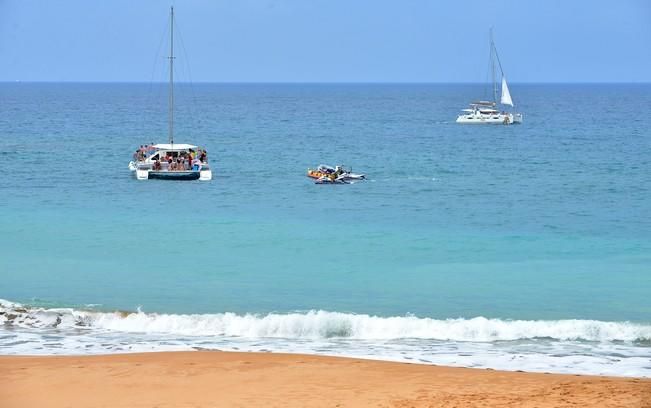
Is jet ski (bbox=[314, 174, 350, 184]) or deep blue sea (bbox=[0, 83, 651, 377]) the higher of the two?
jet ski (bbox=[314, 174, 350, 184])

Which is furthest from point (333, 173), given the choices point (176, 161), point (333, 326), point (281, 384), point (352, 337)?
point (281, 384)

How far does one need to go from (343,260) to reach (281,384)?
1329 centimetres

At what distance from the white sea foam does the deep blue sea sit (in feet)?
0.18

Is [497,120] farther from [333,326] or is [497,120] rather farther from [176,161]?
[333,326]

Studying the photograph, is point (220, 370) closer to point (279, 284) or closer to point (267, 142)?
point (279, 284)

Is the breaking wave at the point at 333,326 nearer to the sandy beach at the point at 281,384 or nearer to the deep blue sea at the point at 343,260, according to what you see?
the deep blue sea at the point at 343,260

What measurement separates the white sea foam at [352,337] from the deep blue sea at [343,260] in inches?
2.2

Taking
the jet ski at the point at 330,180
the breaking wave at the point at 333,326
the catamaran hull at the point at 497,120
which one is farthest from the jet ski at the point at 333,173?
the catamaran hull at the point at 497,120

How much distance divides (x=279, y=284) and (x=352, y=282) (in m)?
1.98

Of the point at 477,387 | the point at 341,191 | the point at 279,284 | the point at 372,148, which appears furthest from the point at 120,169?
the point at 477,387

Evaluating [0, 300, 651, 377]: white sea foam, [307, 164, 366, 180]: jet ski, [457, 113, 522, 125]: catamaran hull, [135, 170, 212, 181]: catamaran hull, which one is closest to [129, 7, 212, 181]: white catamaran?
[135, 170, 212, 181]: catamaran hull

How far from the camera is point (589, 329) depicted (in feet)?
71.9

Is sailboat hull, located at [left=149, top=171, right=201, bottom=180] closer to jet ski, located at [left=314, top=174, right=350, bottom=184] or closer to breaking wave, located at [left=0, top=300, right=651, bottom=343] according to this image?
jet ski, located at [left=314, top=174, right=350, bottom=184]

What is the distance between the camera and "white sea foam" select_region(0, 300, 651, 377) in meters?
19.8
